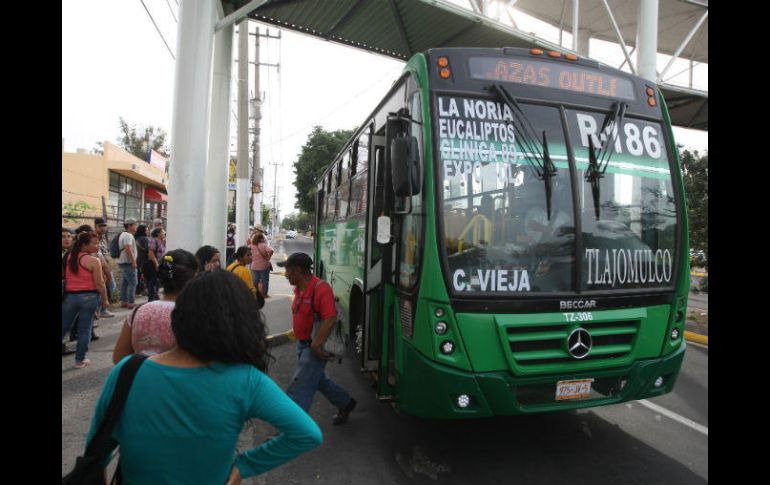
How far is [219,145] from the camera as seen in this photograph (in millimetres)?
8844

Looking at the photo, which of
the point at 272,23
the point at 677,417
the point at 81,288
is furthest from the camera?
the point at 272,23

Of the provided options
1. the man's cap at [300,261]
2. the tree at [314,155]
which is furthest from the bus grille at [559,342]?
the tree at [314,155]

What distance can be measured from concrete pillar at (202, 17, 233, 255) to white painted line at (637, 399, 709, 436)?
7.32 metres

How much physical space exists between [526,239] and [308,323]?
2.00 m

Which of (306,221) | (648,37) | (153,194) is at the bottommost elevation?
(153,194)

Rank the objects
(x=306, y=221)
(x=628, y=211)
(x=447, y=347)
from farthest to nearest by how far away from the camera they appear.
→ 1. (x=306, y=221)
2. (x=628, y=211)
3. (x=447, y=347)

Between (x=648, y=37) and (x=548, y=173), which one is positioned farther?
(x=648, y=37)

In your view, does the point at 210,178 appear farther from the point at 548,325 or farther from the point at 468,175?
the point at 548,325

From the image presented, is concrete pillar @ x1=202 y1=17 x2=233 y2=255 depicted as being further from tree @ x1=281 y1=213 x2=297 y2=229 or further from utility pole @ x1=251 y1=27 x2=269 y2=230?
tree @ x1=281 y1=213 x2=297 y2=229

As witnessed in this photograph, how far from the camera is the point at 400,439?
4066 millimetres

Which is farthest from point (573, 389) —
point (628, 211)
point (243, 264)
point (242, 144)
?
point (242, 144)

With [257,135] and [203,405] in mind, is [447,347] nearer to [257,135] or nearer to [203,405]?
[203,405]

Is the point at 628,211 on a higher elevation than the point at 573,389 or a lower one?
higher

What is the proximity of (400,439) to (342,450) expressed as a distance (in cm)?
53
